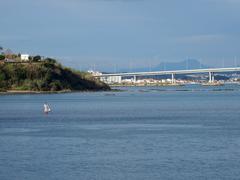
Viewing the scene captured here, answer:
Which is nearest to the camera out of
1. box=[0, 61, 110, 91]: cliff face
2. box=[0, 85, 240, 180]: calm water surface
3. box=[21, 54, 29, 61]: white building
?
box=[0, 85, 240, 180]: calm water surface

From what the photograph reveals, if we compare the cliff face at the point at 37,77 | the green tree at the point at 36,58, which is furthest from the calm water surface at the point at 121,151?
the green tree at the point at 36,58

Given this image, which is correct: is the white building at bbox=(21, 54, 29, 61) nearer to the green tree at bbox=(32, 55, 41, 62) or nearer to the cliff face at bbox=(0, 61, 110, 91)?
the green tree at bbox=(32, 55, 41, 62)

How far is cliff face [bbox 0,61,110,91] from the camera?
394ft

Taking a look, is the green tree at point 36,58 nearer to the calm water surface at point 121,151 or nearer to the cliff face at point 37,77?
the cliff face at point 37,77

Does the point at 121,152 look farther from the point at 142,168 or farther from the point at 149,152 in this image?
the point at 142,168

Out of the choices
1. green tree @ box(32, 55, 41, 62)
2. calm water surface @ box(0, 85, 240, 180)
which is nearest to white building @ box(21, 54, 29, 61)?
green tree @ box(32, 55, 41, 62)

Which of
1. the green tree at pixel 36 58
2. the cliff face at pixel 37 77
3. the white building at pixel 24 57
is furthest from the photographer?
the white building at pixel 24 57

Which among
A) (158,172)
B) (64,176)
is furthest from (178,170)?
(64,176)

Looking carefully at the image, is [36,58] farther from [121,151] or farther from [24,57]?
[121,151]

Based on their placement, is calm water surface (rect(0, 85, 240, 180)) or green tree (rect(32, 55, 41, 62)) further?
green tree (rect(32, 55, 41, 62))

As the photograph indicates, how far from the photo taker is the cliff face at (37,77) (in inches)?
4724

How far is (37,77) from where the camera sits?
12125 cm

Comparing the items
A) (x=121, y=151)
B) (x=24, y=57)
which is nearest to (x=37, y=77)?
(x=24, y=57)

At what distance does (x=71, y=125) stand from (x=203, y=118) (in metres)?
10.1
